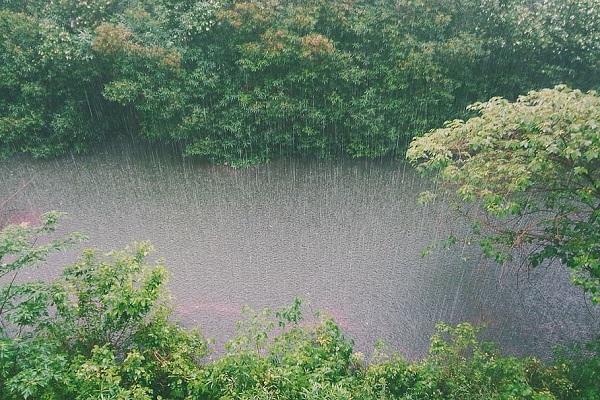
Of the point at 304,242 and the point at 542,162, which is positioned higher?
the point at 542,162

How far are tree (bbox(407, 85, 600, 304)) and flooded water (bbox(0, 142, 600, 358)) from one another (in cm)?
143

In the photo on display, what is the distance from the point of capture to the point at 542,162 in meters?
4.98

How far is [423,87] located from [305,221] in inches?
180

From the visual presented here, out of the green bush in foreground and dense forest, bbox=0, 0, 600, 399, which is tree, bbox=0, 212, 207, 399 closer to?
the green bush in foreground

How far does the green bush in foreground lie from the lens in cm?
402

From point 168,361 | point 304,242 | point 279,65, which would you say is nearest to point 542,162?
point 168,361

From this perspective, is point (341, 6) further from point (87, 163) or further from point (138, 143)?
point (87, 163)

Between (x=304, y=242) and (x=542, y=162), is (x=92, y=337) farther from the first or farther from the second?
(x=542, y=162)

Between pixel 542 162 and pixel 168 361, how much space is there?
15.4ft

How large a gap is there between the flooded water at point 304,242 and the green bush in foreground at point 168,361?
1.73 m

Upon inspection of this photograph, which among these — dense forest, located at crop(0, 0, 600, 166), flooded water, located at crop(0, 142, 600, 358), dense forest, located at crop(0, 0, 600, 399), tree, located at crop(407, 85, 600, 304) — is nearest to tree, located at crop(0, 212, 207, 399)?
dense forest, located at crop(0, 0, 600, 399)

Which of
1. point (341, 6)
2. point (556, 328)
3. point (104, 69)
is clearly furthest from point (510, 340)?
point (104, 69)

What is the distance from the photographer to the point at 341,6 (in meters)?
10.3

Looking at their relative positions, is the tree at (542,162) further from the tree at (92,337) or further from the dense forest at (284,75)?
the tree at (92,337)
